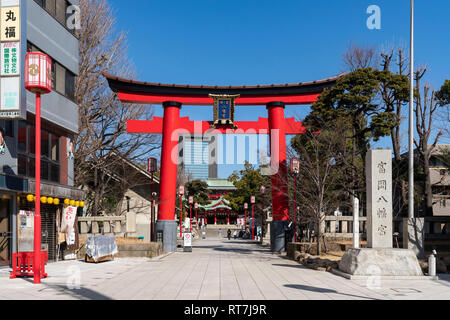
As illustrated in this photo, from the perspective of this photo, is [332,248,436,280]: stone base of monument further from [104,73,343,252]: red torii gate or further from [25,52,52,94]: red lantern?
[104,73,343,252]: red torii gate

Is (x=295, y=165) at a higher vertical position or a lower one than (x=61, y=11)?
lower

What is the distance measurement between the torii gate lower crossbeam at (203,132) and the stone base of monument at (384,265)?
41.3 feet

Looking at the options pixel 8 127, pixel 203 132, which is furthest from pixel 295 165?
pixel 8 127

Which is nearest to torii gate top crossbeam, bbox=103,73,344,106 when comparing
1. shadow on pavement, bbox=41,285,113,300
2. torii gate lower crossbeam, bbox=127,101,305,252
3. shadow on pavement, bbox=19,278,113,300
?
torii gate lower crossbeam, bbox=127,101,305,252

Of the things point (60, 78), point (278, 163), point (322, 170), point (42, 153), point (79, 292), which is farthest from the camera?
point (278, 163)

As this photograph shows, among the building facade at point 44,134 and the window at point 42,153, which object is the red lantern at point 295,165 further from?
the window at point 42,153

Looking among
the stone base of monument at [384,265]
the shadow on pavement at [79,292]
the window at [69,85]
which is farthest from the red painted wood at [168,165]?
the shadow on pavement at [79,292]

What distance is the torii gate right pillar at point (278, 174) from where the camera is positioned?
1082 inches

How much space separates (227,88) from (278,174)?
582cm

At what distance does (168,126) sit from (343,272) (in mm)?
15224

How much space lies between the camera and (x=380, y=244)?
1534 centimetres

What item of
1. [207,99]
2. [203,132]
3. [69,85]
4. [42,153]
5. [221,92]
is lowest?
[42,153]

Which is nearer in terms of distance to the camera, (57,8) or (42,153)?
(42,153)

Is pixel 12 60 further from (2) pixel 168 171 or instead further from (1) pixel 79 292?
(2) pixel 168 171
